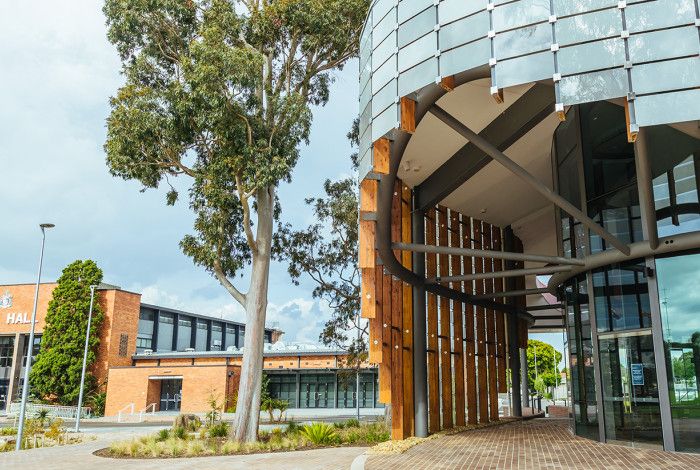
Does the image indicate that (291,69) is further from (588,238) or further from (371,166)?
(588,238)

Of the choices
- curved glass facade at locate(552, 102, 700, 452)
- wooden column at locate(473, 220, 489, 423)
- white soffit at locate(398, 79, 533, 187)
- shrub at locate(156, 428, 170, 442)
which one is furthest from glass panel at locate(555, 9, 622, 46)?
shrub at locate(156, 428, 170, 442)

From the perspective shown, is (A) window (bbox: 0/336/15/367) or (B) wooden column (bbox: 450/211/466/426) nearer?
(B) wooden column (bbox: 450/211/466/426)

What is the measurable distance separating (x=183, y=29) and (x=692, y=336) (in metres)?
17.7

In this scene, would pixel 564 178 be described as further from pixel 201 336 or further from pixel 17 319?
pixel 201 336

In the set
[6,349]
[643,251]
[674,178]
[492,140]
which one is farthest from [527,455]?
[6,349]

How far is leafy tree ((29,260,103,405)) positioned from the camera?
44.3 meters

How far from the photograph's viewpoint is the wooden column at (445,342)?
17500mm

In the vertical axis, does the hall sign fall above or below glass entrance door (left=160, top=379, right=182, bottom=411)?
above

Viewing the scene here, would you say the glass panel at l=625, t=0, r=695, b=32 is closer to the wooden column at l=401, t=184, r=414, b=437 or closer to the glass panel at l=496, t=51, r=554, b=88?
the glass panel at l=496, t=51, r=554, b=88

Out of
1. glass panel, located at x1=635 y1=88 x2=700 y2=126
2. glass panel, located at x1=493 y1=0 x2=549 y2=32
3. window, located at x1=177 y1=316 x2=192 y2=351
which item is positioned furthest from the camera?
window, located at x1=177 y1=316 x2=192 y2=351

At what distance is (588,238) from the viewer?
13859 millimetres

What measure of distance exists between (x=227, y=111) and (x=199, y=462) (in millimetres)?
9840

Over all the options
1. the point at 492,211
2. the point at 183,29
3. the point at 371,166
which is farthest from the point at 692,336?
the point at 183,29

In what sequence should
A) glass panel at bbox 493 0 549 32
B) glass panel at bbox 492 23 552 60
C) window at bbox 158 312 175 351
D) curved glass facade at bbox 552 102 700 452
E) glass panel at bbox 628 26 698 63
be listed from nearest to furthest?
glass panel at bbox 628 26 698 63, glass panel at bbox 492 23 552 60, glass panel at bbox 493 0 549 32, curved glass facade at bbox 552 102 700 452, window at bbox 158 312 175 351
